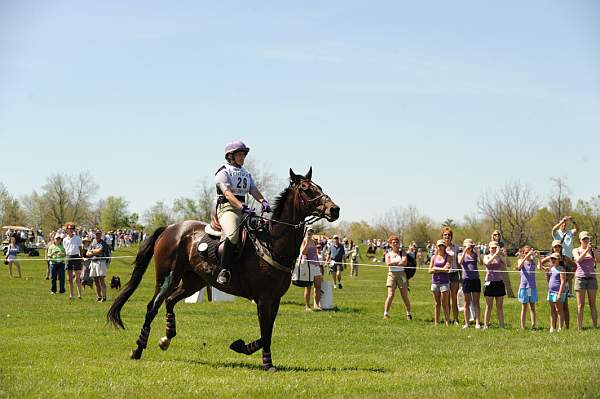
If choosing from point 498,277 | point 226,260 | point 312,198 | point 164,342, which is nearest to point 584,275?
point 498,277

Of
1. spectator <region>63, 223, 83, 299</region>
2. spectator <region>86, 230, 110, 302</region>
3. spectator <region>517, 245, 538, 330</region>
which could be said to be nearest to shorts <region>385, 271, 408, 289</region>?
spectator <region>517, 245, 538, 330</region>

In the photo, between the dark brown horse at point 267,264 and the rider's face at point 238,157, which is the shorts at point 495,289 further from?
the rider's face at point 238,157

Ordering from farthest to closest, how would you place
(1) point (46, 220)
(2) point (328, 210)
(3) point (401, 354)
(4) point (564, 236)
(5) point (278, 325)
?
(1) point (46, 220) → (4) point (564, 236) → (5) point (278, 325) → (3) point (401, 354) → (2) point (328, 210)

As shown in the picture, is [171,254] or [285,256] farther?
[171,254]

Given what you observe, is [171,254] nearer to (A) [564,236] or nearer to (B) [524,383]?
(B) [524,383]

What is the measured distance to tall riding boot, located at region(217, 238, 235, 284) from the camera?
1243 cm

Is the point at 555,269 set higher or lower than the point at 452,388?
higher

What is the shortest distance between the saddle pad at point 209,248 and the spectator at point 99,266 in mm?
14726

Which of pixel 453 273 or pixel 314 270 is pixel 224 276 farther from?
pixel 314 270

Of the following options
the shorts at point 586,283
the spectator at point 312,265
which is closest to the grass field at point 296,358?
the spectator at point 312,265

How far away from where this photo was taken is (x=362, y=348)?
601 inches

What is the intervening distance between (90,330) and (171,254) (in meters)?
4.62

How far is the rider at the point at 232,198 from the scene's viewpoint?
40.8 ft

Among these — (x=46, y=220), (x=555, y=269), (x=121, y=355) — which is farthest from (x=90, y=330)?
(x=46, y=220)
